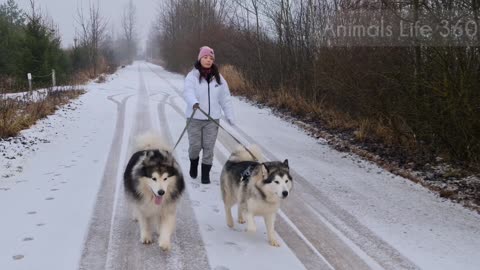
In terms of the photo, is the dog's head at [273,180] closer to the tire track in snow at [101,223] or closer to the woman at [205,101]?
the tire track in snow at [101,223]

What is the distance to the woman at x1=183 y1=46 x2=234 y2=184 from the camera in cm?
584

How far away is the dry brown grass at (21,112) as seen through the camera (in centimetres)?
891

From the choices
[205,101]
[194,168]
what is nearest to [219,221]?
[194,168]

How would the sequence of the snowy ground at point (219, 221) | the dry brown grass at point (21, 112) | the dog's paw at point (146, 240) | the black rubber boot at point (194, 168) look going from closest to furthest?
the snowy ground at point (219, 221), the dog's paw at point (146, 240), the black rubber boot at point (194, 168), the dry brown grass at point (21, 112)

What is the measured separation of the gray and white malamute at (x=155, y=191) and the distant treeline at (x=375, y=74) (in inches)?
181

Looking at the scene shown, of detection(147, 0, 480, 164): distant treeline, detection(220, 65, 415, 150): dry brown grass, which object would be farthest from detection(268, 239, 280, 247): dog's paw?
detection(220, 65, 415, 150): dry brown grass

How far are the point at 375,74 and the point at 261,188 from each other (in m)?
5.42

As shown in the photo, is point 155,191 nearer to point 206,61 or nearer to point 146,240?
point 146,240

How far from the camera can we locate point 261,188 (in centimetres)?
416

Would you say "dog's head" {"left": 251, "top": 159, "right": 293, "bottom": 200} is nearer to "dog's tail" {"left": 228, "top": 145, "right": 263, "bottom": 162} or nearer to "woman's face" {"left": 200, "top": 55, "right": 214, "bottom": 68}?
"dog's tail" {"left": 228, "top": 145, "right": 263, "bottom": 162}

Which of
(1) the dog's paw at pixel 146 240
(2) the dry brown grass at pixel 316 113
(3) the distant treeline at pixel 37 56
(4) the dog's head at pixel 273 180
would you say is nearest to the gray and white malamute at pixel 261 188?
(4) the dog's head at pixel 273 180

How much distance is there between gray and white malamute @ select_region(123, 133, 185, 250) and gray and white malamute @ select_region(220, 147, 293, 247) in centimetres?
65

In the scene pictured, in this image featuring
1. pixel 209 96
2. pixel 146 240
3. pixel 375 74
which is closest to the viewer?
pixel 146 240

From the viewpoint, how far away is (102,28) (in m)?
40.6
